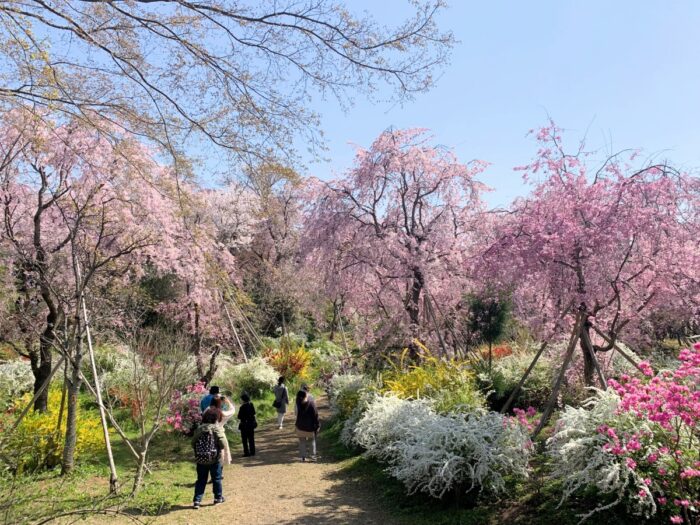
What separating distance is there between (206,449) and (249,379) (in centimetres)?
772

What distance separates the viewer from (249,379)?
1383 cm

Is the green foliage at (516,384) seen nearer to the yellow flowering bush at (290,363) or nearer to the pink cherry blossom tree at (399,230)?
the pink cherry blossom tree at (399,230)

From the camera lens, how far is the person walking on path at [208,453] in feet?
20.4

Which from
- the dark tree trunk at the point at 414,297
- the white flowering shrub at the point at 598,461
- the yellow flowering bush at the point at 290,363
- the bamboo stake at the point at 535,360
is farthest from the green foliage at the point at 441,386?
the yellow flowering bush at the point at 290,363

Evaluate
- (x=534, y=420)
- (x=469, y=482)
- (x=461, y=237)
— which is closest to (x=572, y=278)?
(x=534, y=420)

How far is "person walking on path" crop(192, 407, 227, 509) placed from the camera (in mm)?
6219

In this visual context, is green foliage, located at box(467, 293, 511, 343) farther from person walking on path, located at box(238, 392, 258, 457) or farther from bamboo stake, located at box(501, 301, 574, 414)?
person walking on path, located at box(238, 392, 258, 457)

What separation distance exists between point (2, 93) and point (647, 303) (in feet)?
Answer: 29.0

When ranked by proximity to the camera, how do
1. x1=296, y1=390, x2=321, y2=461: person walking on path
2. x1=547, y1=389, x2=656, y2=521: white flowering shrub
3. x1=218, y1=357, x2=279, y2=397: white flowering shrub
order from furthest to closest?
x1=218, y1=357, x2=279, y2=397: white flowering shrub, x1=296, y1=390, x2=321, y2=461: person walking on path, x1=547, y1=389, x2=656, y2=521: white flowering shrub

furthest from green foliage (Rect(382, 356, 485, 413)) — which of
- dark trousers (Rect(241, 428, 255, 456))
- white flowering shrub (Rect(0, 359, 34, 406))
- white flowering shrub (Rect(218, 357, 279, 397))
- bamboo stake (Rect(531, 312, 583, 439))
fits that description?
white flowering shrub (Rect(0, 359, 34, 406))

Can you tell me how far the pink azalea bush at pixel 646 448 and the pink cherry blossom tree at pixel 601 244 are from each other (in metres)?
2.02

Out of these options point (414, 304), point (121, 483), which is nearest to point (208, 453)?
point (121, 483)

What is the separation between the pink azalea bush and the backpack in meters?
4.12

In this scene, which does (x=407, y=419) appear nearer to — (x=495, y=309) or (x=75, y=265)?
(x=75, y=265)
